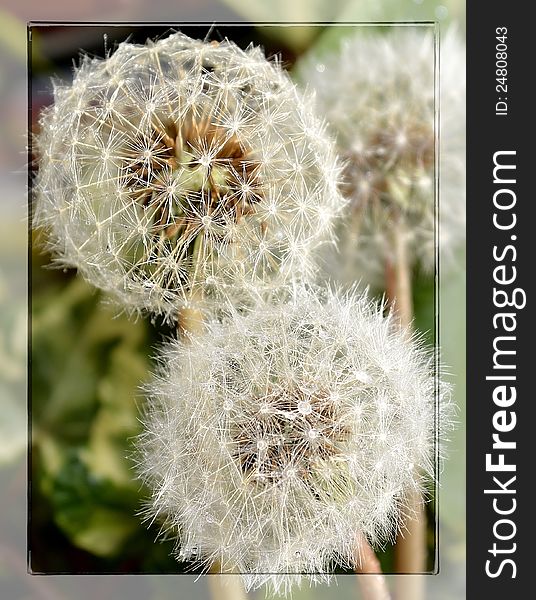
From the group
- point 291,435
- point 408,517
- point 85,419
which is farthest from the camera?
point 85,419

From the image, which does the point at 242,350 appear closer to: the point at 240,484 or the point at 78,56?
the point at 240,484

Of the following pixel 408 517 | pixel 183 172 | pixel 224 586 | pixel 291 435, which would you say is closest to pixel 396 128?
pixel 183 172

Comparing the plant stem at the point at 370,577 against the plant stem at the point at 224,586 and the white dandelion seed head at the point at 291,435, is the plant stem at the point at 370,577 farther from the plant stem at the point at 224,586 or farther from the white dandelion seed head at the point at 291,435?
the plant stem at the point at 224,586

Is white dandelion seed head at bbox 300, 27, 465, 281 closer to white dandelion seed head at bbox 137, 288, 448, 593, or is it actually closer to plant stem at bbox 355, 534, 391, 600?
white dandelion seed head at bbox 137, 288, 448, 593

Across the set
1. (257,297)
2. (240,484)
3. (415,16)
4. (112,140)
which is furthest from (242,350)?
(415,16)

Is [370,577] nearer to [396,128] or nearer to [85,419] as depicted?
[85,419]

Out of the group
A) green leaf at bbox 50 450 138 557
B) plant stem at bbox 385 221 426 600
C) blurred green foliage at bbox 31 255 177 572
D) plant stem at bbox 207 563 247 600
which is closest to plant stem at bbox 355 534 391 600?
plant stem at bbox 385 221 426 600
